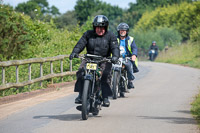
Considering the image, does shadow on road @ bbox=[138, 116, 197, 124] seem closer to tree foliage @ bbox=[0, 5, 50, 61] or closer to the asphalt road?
the asphalt road

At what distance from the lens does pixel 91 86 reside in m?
9.19

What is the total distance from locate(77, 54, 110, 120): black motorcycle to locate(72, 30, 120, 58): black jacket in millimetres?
232

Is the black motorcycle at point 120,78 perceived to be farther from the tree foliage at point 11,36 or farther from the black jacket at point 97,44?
the tree foliage at point 11,36

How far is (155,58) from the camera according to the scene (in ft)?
151

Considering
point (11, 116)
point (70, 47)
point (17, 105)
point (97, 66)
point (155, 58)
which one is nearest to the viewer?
point (97, 66)

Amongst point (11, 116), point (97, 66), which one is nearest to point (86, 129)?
point (97, 66)

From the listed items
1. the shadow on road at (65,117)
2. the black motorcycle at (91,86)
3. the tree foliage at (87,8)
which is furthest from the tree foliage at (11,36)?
the tree foliage at (87,8)

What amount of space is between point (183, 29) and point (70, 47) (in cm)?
4297

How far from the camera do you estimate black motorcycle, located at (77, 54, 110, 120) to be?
881 centimetres

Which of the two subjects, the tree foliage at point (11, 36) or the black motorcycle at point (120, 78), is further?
the tree foliage at point (11, 36)

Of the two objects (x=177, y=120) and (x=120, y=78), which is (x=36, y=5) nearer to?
(x=120, y=78)

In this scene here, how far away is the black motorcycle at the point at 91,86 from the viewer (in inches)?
347

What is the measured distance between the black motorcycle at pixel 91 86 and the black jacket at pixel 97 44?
23 cm

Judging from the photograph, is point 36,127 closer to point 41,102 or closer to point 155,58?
point 41,102
